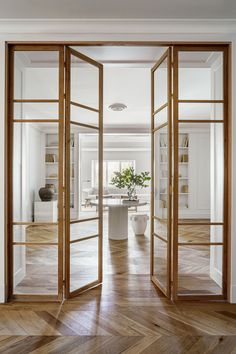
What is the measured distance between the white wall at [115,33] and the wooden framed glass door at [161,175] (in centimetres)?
23

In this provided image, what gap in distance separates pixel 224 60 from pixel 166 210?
1.63m

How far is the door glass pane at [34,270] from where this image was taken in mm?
3064

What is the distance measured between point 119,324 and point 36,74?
2.45 m

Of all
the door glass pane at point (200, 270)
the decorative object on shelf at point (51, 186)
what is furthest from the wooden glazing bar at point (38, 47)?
the door glass pane at point (200, 270)

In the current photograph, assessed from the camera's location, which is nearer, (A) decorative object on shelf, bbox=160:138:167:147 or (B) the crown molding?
(B) the crown molding

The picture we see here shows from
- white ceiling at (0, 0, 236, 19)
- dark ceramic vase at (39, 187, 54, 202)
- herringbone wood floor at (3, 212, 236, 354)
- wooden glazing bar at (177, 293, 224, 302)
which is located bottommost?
herringbone wood floor at (3, 212, 236, 354)

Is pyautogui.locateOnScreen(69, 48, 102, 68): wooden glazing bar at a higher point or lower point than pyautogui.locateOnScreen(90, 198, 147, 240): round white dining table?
higher

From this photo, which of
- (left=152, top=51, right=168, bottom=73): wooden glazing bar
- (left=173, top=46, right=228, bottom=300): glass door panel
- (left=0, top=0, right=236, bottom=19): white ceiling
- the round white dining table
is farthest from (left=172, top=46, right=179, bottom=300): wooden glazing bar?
the round white dining table

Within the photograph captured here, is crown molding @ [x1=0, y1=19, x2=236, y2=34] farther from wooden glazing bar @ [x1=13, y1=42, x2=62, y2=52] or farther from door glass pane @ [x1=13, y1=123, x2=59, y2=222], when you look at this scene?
door glass pane @ [x1=13, y1=123, x2=59, y2=222]

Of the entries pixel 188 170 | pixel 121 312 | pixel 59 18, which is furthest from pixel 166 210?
pixel 59 18

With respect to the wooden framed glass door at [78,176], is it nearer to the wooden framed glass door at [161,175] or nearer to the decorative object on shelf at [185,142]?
the wooden framed glass door at [161,175]

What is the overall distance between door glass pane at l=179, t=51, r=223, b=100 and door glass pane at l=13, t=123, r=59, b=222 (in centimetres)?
138

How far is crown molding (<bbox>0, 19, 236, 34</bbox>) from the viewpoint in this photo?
2842 millimetres

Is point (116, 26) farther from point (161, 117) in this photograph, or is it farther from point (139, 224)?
point (139, 224)
